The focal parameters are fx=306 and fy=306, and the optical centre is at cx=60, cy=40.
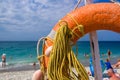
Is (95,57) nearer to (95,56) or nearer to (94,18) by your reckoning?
(95,56)

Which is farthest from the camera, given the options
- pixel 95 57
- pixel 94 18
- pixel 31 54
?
pixel 31 54

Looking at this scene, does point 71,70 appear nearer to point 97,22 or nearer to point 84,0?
point 97,22

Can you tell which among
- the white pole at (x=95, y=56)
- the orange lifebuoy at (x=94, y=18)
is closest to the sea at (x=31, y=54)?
the orange lifebuoy at (x=94, y=18)

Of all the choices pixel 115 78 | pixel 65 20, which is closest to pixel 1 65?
pixel 115 78

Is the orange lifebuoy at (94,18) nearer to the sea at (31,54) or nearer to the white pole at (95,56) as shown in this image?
the sea at (31,54)

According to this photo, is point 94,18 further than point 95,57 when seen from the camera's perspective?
No

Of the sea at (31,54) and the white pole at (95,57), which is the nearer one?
the white pole at (95,57)

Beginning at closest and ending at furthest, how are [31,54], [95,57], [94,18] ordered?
[94,18], [95,57], [31,54]

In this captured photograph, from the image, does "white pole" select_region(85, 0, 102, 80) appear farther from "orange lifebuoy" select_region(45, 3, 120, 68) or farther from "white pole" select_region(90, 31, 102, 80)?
"orange lifebuoy" select_region(45, 3, 120, 68)

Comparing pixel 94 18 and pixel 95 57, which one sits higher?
pixel 94 18

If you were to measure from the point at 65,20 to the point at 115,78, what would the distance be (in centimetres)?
247

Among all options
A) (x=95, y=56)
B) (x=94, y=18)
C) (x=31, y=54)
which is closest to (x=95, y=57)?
(x=95, y=56)

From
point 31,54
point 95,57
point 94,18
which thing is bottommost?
point 95,57

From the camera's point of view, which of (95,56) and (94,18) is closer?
(94,18)
